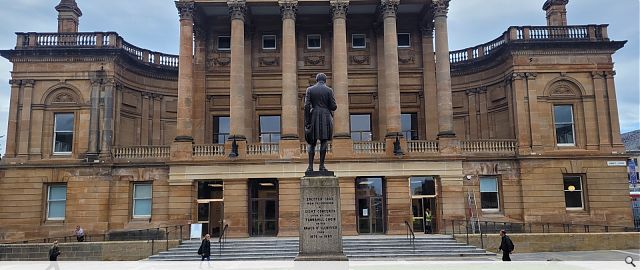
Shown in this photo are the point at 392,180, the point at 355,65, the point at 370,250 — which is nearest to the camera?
the point at 370,250

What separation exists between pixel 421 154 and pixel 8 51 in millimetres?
23112

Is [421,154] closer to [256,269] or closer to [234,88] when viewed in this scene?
[234,88]

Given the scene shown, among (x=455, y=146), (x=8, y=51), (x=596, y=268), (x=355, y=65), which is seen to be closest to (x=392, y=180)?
(x=455, y=146)

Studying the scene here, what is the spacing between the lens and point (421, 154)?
2739 cm

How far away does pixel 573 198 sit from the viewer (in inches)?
1129

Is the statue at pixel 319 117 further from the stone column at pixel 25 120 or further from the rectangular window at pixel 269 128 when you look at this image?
the stone column at pixel 25 120

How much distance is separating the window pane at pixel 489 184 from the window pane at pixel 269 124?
12036 mm

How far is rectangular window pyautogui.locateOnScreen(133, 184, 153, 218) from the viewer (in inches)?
1134

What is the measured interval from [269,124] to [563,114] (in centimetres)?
1678

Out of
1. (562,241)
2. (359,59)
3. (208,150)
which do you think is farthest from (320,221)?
(359,59)

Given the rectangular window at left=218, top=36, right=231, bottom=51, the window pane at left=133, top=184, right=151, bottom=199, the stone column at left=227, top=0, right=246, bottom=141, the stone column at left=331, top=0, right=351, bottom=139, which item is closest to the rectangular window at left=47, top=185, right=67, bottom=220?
the window pane at left=133, top=184, right=151, bottom=199

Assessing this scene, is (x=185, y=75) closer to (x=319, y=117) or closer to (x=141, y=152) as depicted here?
(x=141, y=152)

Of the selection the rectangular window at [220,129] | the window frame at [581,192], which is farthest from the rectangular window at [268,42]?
the window frame at [581,192]

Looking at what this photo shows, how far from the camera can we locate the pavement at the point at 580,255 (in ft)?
66.1
